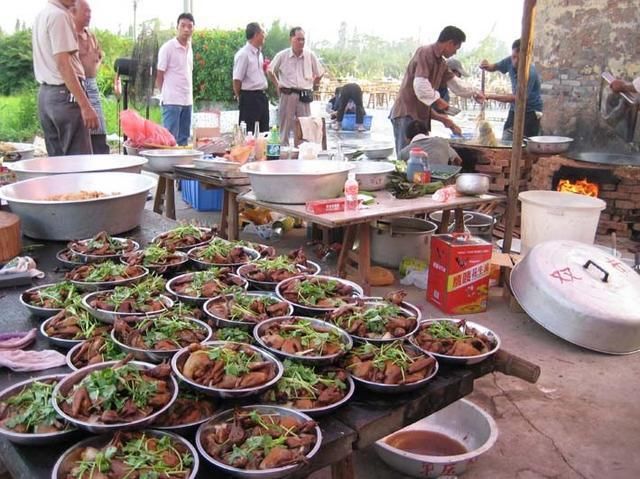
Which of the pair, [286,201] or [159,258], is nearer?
[159,258]

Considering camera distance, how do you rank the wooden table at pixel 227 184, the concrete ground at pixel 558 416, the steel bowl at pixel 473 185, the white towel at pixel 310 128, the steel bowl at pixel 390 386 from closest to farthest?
1. the steel bowl at pixel 390 386
2. the concrete ground at pixel 558 416
3. the steel bowl at pixel 473 185
4. the wooden table at pixel 227 184
5. the white towel at pixel 310 128

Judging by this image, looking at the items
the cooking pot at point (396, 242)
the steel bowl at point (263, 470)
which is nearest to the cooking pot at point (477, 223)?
the cooking pot at point (396, 242)

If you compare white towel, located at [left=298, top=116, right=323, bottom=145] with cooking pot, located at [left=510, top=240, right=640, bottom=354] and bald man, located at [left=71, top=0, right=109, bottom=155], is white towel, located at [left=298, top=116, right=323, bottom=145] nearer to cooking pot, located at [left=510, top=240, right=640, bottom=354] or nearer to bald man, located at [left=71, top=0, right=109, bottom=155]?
bald man, located at [left=71, top=0, right=109, bottom=155]

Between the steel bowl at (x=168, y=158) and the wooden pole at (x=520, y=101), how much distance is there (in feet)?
7.95

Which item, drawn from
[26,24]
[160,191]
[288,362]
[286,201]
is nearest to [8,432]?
[288,362]

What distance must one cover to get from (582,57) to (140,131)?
497 centimetres

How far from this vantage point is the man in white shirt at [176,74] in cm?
681

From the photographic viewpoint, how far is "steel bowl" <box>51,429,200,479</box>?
111 centimetres

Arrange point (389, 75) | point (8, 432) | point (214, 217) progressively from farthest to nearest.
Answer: point (389, 75)
point (214, 217)
point (8, 432)

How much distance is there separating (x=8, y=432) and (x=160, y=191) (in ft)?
14.8

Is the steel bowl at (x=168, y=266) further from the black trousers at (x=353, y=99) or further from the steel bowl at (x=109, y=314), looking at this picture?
the black trousers at (x=353, y=99)

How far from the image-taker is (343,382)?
1.43 meters

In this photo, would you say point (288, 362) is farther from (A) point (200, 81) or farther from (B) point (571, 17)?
(A) point (200, 81)

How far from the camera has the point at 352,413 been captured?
1.39 metres
